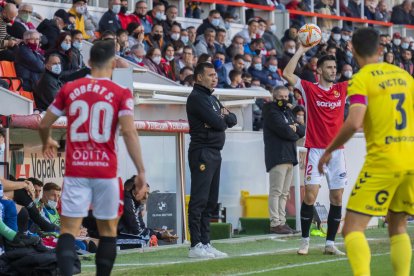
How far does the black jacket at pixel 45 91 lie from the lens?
15.3m

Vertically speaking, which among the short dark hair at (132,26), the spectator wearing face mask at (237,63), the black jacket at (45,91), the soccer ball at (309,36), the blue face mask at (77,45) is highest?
the short dark hair at (132,26)

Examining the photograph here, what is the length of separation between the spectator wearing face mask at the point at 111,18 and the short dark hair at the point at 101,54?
11700 mm

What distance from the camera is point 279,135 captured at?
53.4 feet

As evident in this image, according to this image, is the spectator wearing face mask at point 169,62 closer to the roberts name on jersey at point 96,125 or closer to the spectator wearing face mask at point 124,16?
the spectator wearing face mask at point 124,16

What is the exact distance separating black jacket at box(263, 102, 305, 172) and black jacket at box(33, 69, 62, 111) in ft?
10.4

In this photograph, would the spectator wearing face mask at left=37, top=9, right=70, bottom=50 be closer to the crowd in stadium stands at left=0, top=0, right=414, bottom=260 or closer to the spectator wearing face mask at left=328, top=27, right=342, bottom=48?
the crowd in stadium stands at left=0, top=0, right=414, bottom=260

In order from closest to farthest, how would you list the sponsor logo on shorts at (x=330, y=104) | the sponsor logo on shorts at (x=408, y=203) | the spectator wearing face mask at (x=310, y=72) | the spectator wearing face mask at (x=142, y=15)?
the sponsor logo on shorts at (x=408, y=203) < the sponsor logo on shorts at (x=330, y=104) < the spectator wearing face mask at (x=142, y=15) < the spectator wearing face mask at (x=310, y=72)

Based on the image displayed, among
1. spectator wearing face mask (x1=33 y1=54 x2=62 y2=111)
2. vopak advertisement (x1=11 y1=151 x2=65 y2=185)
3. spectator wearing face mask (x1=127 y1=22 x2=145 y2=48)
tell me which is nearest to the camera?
vopak advertisement (x1=11 y1=151 x2=65 y2=185)

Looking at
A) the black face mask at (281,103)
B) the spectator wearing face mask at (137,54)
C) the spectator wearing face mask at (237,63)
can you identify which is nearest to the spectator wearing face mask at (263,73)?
the spectator wearing face mask at (237,63)

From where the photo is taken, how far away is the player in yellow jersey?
25.4 feet

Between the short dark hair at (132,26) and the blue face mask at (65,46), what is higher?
the short dark hair at (132,26)

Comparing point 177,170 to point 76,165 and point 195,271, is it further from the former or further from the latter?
point 76,165

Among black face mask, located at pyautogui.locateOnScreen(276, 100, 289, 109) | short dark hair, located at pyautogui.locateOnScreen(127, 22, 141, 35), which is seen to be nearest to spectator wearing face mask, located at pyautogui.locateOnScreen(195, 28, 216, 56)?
short dark hair, located at pyautogui.locateOnScreen(127, 22, 141, 35)

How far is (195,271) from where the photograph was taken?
10.2 m
